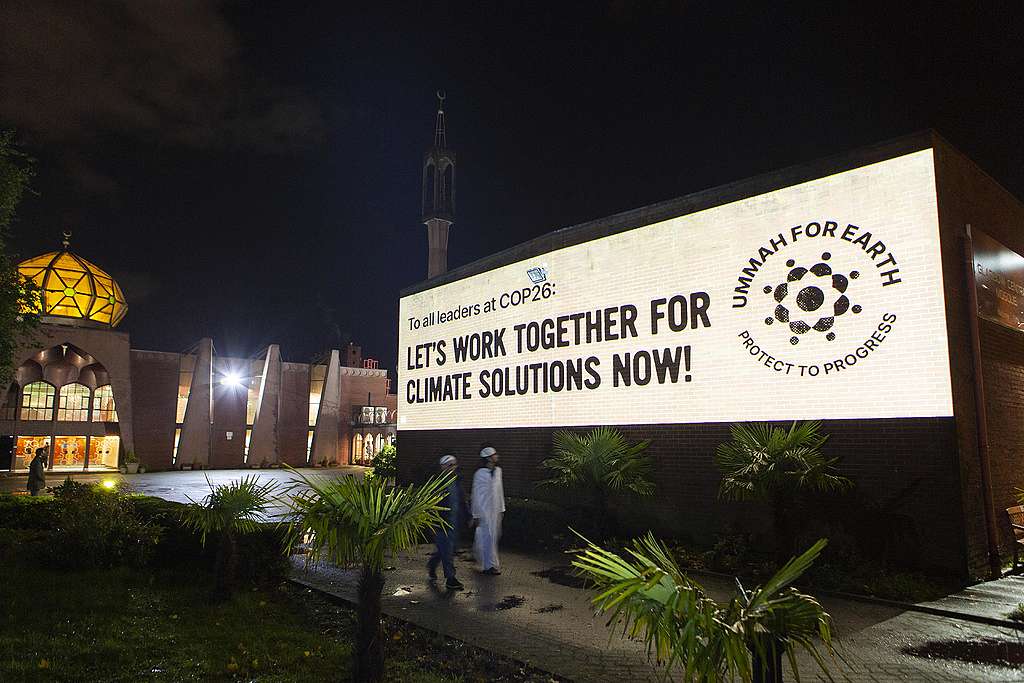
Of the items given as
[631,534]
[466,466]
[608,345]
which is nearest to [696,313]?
[608,345]

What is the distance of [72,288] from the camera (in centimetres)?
3897

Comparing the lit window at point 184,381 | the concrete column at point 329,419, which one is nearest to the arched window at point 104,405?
the lit window at point 184,381

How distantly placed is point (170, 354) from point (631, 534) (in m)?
38.6

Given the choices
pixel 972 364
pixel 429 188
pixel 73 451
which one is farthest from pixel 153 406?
pixel 972 364

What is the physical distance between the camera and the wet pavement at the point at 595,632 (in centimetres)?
589

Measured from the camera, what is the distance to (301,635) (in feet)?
22.2

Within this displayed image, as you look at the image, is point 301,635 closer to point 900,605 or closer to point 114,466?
point 900,605

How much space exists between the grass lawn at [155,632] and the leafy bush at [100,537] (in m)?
0.27

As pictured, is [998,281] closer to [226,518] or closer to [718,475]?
[718,475]

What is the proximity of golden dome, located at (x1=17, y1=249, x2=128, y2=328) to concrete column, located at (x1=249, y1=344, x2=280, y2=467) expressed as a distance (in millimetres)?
10152

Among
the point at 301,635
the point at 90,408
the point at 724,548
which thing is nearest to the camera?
the point at 301,635

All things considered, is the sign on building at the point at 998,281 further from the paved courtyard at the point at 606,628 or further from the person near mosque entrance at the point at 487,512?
the person near mosque entrance at the point at 487,512

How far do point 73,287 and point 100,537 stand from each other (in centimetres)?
3723

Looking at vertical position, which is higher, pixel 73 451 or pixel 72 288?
pixel 72 288
